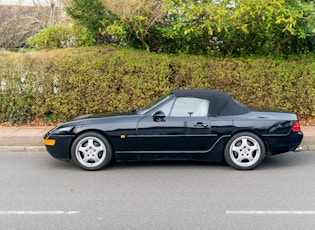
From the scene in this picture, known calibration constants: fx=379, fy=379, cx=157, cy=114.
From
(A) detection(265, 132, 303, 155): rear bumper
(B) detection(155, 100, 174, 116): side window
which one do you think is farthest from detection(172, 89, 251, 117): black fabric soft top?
(A) detection(265, 132, 303, 155): rear bumper

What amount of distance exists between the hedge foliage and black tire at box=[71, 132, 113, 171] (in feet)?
11.9

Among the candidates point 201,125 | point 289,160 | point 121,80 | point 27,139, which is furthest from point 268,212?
point 121,80

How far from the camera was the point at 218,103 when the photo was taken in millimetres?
6371

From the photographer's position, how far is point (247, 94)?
9.91m

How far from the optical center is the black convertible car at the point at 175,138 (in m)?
6.17

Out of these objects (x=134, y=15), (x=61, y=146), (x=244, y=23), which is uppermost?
(x=134, y=15)

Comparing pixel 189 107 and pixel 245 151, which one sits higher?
pixel 189 107

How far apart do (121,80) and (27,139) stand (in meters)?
2.81

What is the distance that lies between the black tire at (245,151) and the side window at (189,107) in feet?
2.18

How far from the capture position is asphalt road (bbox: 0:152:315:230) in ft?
13.6

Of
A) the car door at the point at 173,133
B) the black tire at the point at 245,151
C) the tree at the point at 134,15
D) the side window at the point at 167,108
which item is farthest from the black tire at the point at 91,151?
the tree at the point at 134,15

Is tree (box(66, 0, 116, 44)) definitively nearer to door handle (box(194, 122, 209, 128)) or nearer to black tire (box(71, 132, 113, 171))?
black tire (box(71, 132, 113, 171))

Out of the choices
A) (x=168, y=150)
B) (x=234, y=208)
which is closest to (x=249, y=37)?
(x=168, y=150)

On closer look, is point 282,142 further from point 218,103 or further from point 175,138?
point 175,138
